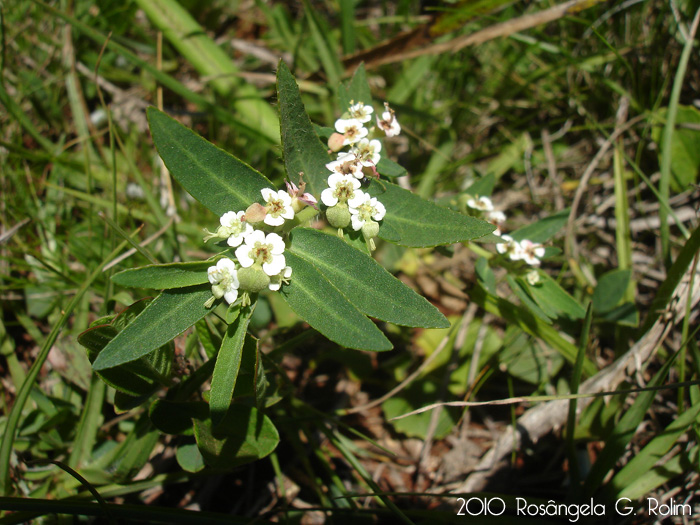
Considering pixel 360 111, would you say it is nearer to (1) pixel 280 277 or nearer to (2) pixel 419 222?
(2) pixel 419 222

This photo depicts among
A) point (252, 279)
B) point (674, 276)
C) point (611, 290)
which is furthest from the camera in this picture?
point (611, 290)

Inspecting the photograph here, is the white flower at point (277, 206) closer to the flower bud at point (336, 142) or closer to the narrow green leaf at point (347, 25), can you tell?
the flower bud at point (336, 142)

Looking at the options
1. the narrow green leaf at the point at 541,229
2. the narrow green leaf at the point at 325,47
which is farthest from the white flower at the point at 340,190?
the narrow green leaf at the point at 325,47

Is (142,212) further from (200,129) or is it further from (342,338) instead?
(342,338)

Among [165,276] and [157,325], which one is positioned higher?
[165,276]

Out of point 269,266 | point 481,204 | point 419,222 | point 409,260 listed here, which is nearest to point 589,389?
point 481,204

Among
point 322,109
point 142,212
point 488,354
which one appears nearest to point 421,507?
point 488,354
